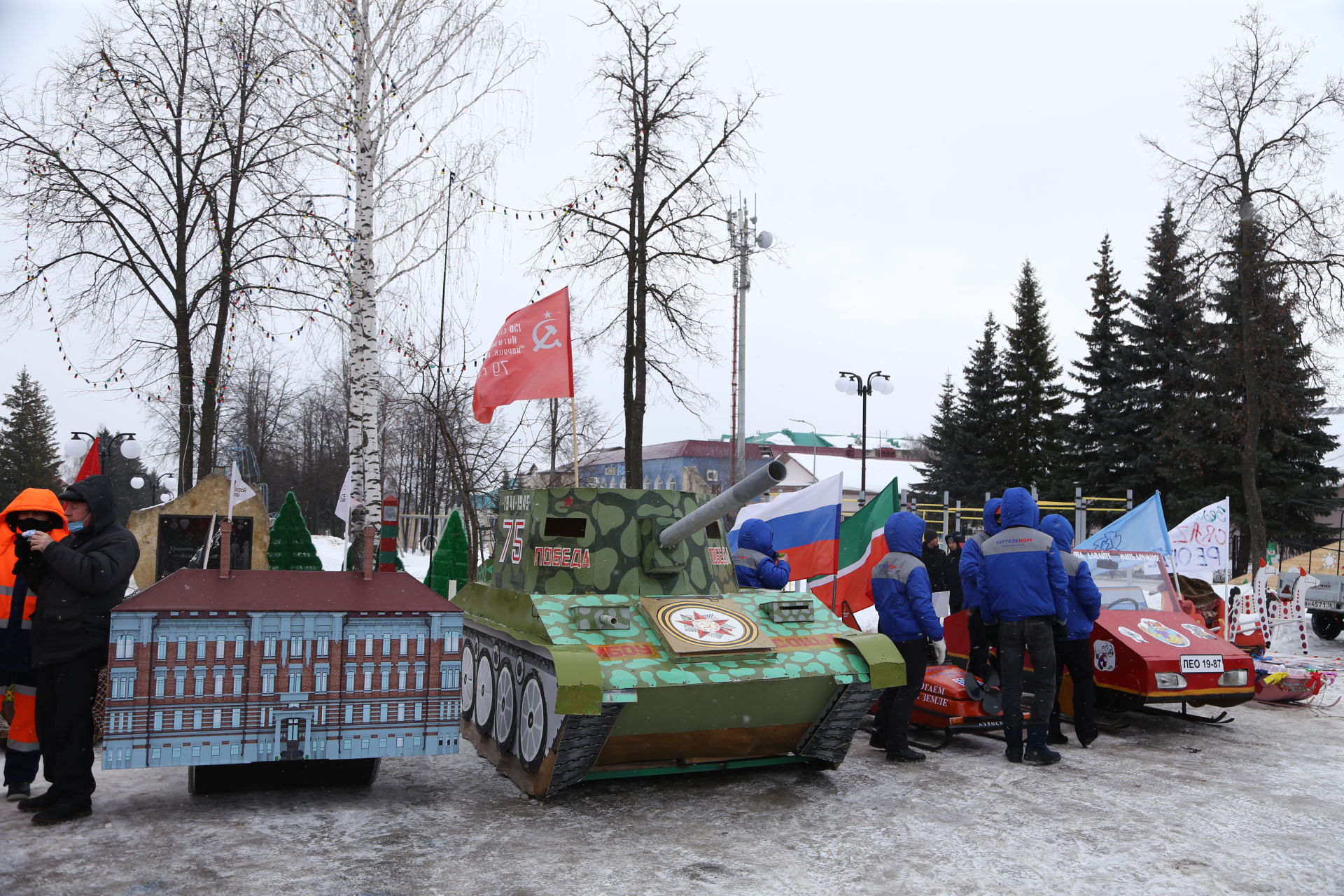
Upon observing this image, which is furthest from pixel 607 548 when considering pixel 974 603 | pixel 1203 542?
pixel 1203 542

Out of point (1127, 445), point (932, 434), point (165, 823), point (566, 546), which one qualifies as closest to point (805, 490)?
point (566, 546)

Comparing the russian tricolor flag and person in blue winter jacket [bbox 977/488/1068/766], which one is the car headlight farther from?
the russian tricolor flag

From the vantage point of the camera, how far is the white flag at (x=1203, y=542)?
42.8 ft

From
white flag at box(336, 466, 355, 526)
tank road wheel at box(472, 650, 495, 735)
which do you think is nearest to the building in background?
tank road wheel at box(472, 650, 495, 735)

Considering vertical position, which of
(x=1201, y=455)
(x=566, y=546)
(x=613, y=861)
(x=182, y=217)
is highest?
(x=182, y=217)

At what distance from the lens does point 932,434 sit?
137ft

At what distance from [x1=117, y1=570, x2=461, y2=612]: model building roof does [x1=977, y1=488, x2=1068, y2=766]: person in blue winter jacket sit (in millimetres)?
3979

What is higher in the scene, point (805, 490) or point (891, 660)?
point (805, 490)

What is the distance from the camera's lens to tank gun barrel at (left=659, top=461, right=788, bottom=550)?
5359 millimetres

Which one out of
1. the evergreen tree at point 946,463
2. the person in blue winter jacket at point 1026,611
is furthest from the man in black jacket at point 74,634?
the evergreen tree at point 946,463

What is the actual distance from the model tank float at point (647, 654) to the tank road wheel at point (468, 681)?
0.19m

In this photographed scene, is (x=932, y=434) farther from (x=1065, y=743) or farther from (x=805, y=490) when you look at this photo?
(x=1065, y=743)

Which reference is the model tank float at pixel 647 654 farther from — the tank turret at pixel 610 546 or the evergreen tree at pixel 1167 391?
the evergreen tree at pixel 1167 391

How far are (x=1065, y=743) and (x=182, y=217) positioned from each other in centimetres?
1515
